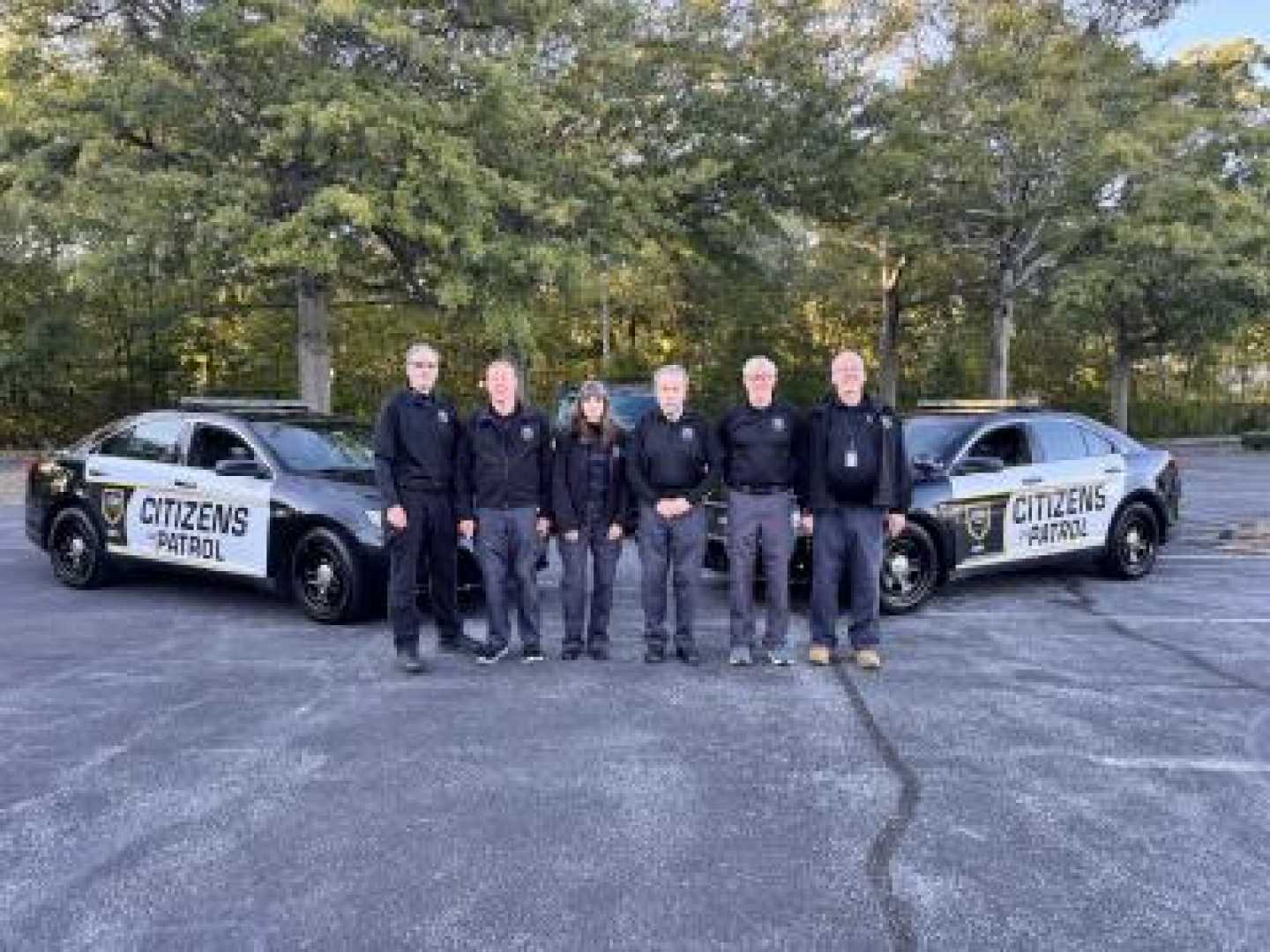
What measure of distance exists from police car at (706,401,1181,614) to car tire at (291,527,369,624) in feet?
8.29

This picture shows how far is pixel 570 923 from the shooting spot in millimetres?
3463

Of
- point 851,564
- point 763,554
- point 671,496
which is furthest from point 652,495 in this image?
point 851,564

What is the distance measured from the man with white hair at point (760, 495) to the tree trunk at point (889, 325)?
20.4 m

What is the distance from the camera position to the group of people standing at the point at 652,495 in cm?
657

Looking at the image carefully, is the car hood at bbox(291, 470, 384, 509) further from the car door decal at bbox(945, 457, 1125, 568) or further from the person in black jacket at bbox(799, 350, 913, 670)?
the car door decal at bbox(945, 457, 1125, 568)

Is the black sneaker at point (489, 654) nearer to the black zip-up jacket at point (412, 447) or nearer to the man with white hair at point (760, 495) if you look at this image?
the black zip-up jacket at point (412, 447)

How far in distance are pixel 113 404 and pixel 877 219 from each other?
17.2 meters

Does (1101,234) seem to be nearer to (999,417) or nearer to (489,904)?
(999,417)

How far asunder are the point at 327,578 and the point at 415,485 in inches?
61.3

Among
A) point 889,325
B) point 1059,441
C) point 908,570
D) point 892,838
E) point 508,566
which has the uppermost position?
point 889,325

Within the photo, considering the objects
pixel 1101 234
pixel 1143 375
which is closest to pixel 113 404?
pixel 1101 234

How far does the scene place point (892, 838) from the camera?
13.5 ft

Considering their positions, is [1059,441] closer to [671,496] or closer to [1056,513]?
[1056,513]

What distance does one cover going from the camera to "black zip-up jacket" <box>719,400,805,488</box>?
260 inches
